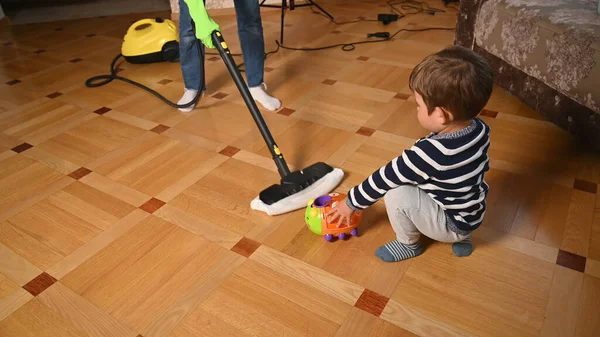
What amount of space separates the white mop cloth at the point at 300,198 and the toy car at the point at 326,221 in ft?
0.36

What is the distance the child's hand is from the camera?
3.52 feet

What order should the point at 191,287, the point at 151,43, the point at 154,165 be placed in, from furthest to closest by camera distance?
the point at 151,43
the point at 154,165
the point at 191,287

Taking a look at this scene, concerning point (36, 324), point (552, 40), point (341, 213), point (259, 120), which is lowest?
point (36, 324)

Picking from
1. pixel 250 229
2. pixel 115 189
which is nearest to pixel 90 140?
pixel 115 189

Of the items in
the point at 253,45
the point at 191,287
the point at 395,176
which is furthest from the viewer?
the point at 253,45

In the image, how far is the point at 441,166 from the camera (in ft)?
2.94

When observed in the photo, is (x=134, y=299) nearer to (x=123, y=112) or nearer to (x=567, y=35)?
(x=123, y=112)

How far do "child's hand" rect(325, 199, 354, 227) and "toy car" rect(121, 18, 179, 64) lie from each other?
1.70m

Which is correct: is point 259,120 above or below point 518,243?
above

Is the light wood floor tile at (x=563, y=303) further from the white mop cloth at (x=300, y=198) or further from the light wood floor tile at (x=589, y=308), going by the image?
the white mop cloth at (x=300, y=198)

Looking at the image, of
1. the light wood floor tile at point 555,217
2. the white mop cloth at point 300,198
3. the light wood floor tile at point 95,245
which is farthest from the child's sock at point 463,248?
the light wood floor tile at point 95,245

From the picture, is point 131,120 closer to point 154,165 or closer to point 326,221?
point 154,165

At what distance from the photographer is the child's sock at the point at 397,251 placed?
1100 millimetres

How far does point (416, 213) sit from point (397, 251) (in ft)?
0.49
